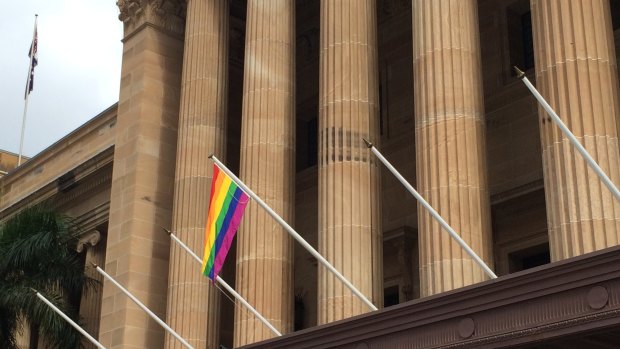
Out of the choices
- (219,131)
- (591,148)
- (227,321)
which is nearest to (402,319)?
(591,148)

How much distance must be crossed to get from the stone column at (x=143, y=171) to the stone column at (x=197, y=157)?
1.67m

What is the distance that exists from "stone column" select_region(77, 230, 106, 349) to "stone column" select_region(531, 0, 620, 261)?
18.3m

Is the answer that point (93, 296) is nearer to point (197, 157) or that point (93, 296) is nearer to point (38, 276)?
point (38, 276)

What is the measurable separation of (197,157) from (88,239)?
30.6 feet

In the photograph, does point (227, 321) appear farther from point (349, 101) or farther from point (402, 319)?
point (402, 319)

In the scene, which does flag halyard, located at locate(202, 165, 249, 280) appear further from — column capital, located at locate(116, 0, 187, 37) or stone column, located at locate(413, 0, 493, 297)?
column capital, located at locate(116, 0, 187, 37)

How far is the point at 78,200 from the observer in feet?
127

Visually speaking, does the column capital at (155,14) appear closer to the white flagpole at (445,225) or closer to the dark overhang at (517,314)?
the white flagpole at (445,225)

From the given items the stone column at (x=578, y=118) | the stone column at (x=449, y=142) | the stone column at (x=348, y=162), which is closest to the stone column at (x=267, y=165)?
the stone column at (x=348, y=162)

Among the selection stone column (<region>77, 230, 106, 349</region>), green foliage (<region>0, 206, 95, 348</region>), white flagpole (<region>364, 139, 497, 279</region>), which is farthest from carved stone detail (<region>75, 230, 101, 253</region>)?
white flagpole (<region>364, 139, 497, 279</region>)

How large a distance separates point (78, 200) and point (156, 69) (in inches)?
314

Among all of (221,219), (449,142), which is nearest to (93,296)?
(221,219)

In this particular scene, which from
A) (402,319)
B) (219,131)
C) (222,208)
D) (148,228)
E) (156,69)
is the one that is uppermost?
(156,69)

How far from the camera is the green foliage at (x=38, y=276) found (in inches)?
1192
